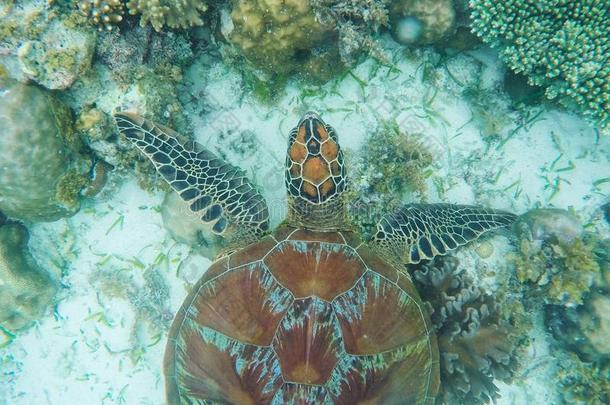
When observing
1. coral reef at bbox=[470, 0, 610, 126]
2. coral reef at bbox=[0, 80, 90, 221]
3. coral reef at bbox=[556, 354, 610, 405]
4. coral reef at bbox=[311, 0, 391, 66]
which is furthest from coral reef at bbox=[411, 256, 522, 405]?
coral reef at bbox=[0, 80, 90, 221]

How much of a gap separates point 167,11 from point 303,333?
2.81 m

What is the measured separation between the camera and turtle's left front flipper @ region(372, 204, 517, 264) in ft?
10.6

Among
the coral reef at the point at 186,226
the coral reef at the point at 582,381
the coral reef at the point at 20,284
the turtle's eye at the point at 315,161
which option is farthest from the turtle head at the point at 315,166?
the coral reef at the point at 20,284

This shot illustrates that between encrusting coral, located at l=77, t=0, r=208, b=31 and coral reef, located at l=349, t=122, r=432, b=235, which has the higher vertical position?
encrusting coral, located at l=77, t=0, r=208, b=31

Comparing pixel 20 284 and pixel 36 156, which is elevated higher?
pixel 36 156

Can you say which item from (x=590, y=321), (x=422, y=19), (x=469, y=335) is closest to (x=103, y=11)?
(x=422, y=19)

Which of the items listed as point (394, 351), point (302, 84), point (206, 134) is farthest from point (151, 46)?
point (394, 351)

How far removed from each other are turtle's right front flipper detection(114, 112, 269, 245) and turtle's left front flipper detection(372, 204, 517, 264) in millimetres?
1112

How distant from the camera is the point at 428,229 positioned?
3.32 metres

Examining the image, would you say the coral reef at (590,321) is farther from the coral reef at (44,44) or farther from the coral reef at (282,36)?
the coral reef at (44,44)

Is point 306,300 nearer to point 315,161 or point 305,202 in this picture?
point 305,202

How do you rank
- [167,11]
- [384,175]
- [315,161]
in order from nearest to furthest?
1. [315,161]
2. [167,11]
3. [384,175]

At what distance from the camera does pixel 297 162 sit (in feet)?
10.0

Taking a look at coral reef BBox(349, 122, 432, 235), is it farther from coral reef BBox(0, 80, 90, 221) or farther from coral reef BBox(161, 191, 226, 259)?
coral reef BBox(0, 80, 90, 221)
